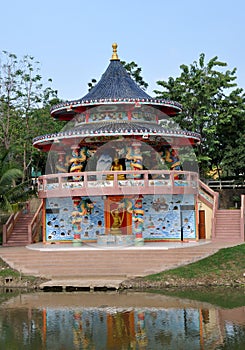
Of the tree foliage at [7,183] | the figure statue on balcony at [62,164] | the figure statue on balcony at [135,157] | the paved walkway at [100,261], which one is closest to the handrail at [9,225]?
the tree foliage at [7,183]

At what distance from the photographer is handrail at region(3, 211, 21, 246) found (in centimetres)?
2580

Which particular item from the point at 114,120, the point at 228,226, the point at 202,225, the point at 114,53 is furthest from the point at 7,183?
the point at 228,226

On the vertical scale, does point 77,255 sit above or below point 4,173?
below

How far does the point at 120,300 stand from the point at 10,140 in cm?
1925

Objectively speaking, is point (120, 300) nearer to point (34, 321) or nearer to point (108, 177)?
point (34, 321)

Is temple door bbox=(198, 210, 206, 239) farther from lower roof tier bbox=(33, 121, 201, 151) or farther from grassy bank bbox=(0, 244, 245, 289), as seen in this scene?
grassy bank bbox=(0, 244, 245, 289)

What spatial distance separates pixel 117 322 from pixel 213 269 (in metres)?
6.66

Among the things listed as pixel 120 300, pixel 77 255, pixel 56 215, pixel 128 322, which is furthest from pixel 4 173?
pixel 128 322

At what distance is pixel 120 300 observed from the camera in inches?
654

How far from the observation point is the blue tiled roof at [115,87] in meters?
25.6

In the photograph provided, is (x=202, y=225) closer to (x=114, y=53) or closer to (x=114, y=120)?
(x=114, y=120)

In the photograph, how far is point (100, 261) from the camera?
67.9ft

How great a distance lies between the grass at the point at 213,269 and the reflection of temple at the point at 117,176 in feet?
→ 12.2

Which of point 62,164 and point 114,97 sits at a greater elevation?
point 114,97
